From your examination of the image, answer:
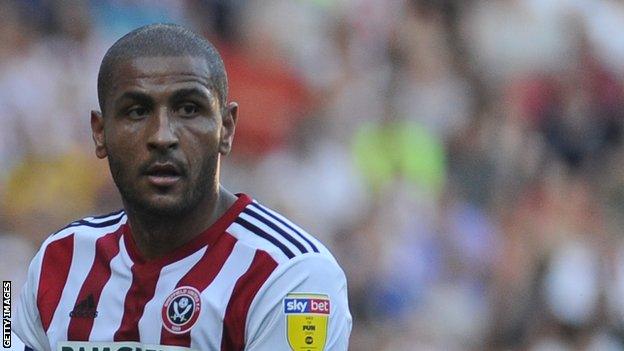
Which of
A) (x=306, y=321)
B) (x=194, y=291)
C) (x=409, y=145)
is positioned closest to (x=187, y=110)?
(x=194, y=291)

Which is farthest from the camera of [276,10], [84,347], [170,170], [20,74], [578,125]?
[578,125]

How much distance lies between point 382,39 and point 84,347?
15.0 ft

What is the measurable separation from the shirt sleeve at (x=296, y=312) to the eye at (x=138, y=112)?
51 centimetres

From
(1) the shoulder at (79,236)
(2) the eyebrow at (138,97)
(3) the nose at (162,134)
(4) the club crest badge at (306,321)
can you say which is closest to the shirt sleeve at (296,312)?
(4) the club crest badge at (306,321)

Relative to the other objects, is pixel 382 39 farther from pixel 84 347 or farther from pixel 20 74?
pixel 84 347

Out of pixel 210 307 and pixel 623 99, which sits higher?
pixel 623 99

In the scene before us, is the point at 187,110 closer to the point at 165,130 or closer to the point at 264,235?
the point at 165,130

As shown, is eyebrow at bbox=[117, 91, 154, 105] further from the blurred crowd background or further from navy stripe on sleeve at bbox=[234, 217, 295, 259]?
the blurred crowd background

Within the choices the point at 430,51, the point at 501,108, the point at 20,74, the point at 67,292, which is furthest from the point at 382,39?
the point at 67,292

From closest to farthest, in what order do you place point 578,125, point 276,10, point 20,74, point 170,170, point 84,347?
1. point 170,170
2. point 84,347
3. point 20,74
4. point 276,10
5. point 578,125

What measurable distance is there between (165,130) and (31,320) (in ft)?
2.60

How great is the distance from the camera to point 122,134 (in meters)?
3.31

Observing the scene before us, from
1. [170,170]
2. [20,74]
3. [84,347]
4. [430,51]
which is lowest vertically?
[84,347]

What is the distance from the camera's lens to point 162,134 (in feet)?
10.6
